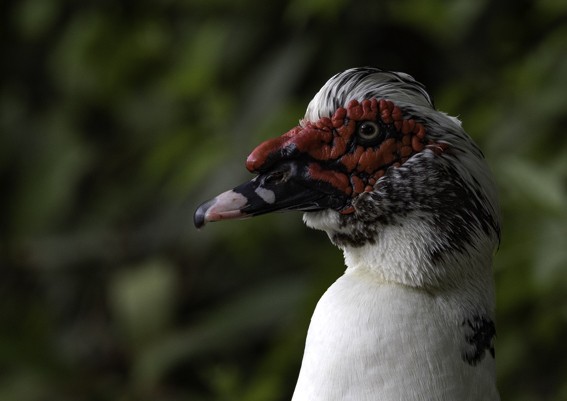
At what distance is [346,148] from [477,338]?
0.95ft

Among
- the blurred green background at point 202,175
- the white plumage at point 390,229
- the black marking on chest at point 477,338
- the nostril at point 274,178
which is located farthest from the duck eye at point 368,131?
the blurred green background at point 202,175

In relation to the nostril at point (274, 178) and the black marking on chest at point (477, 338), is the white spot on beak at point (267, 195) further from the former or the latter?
the black marking on chest at point (477, 338)

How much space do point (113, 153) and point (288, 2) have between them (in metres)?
0.98

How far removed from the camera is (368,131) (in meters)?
1.24

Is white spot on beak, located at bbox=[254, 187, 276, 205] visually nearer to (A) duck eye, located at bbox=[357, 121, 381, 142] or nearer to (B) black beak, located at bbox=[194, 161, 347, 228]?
(B) black beak, located at bbox=[194, 161, 347, 228]

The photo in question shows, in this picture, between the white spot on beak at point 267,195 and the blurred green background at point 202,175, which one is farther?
the blurred green background at point 202,175

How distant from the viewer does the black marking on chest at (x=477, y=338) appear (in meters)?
1.19

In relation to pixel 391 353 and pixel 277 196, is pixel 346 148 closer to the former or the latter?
pixel 277 196

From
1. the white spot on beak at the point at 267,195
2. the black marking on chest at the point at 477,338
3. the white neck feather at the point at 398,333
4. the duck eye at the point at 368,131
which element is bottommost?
the black marking on chest at the point at 477,338

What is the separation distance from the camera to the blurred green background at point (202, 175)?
218 centimetres

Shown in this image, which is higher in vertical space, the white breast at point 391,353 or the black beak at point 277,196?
the black beak at point 277,196

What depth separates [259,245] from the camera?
Answer: 2795 mm

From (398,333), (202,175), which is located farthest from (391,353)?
(202,175)

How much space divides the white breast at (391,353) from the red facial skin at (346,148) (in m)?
0.14
